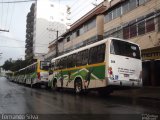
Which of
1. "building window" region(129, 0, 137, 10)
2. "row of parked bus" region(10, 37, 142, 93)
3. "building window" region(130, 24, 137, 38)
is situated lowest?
"row of parked bus" region(10, 37, 142, 93)

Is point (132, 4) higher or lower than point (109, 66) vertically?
higher

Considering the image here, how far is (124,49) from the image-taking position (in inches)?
562

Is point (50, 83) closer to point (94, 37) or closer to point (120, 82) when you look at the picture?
point (120, 82)

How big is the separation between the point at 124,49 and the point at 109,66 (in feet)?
4.86

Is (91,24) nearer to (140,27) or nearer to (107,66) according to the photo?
(140,27)

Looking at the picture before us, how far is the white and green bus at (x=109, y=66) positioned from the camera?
13609 millimetres

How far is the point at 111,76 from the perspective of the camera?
1348cm

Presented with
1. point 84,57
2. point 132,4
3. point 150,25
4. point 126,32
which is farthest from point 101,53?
point 132,4

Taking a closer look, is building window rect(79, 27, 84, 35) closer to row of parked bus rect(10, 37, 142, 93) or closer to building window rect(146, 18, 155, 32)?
building window rect(146, 18, 155, 32)

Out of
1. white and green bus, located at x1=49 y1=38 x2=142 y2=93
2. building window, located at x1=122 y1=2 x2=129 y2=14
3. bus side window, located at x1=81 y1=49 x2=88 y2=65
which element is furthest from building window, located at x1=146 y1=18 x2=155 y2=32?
bus side window, located at x1=81 y1=49 x2=88 y2=65

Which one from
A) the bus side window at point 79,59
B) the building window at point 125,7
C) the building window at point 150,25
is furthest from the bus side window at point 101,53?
the building window at point 125,7

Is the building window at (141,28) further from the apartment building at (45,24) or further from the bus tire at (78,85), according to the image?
the apartment building at (45,24)

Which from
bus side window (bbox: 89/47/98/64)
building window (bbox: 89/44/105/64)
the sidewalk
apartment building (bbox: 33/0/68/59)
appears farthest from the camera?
apartment building (bbox: 33/0/68/59)

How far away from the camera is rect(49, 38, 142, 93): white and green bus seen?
13.6 m
